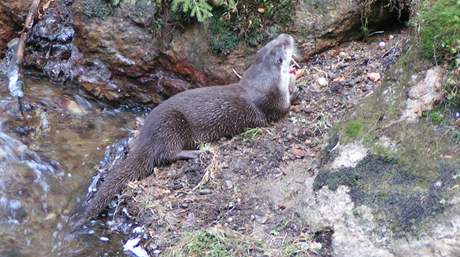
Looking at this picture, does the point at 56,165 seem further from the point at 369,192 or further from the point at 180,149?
the point at 369,192

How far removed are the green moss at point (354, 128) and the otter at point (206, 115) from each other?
109 cm

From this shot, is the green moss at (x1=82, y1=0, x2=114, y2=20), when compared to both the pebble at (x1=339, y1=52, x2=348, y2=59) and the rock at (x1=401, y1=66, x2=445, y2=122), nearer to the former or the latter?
the pebble at (x1=339, y1=52, x2=348, y2=59)

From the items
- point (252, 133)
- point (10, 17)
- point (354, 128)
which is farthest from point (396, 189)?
point (10, 17)

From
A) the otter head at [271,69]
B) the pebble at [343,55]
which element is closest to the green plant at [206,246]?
the otter head at [271,69]

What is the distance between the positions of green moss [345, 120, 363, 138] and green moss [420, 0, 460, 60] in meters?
0.58

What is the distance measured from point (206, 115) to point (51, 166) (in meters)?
1.24

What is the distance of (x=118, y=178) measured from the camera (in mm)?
4824

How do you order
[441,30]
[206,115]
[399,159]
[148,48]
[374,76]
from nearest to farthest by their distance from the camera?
[399,159] → [441,30] → [206,115] → [374,76] → [148,48]

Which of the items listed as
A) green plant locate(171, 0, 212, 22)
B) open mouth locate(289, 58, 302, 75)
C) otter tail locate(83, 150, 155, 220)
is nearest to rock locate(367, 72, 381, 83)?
open mouth locate(289, 58, 302, 75)

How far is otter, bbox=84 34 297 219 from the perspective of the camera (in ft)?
16.1

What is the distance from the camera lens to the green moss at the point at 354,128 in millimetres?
4141

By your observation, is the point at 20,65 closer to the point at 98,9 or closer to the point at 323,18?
the point at 98,9

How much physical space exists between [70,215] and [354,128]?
6.78 feet

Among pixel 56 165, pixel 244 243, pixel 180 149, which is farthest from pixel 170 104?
pixel 244 243
